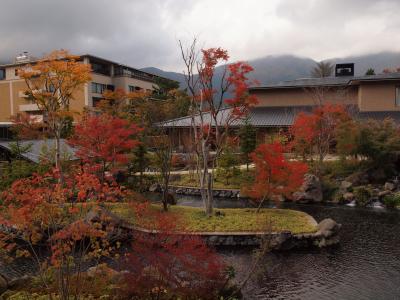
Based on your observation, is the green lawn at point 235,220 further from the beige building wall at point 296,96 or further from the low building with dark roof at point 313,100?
the beige building wall at point 296,96

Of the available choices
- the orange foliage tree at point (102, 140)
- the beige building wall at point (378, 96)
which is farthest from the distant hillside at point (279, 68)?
the orange foliage tree at point (102, 140)

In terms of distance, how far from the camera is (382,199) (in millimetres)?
22016

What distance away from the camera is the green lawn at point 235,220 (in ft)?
50.8

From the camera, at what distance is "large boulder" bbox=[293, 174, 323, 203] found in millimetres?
22922

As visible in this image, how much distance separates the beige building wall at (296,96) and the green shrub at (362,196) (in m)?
14.4

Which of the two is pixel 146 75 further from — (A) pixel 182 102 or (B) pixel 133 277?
(B) pixel 133 277

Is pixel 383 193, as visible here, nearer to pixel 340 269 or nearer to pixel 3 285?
pixel 340 269

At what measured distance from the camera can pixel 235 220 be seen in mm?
16562

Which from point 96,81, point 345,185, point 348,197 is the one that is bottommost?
point 348,197

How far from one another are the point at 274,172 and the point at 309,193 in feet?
21.1

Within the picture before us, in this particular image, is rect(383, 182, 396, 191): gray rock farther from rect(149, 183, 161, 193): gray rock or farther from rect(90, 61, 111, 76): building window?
rect(90, 61, 111, 76): building window

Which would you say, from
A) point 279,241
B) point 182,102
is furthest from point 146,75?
point 279,241

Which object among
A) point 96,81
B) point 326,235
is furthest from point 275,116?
point 96,81

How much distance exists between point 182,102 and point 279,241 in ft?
112
